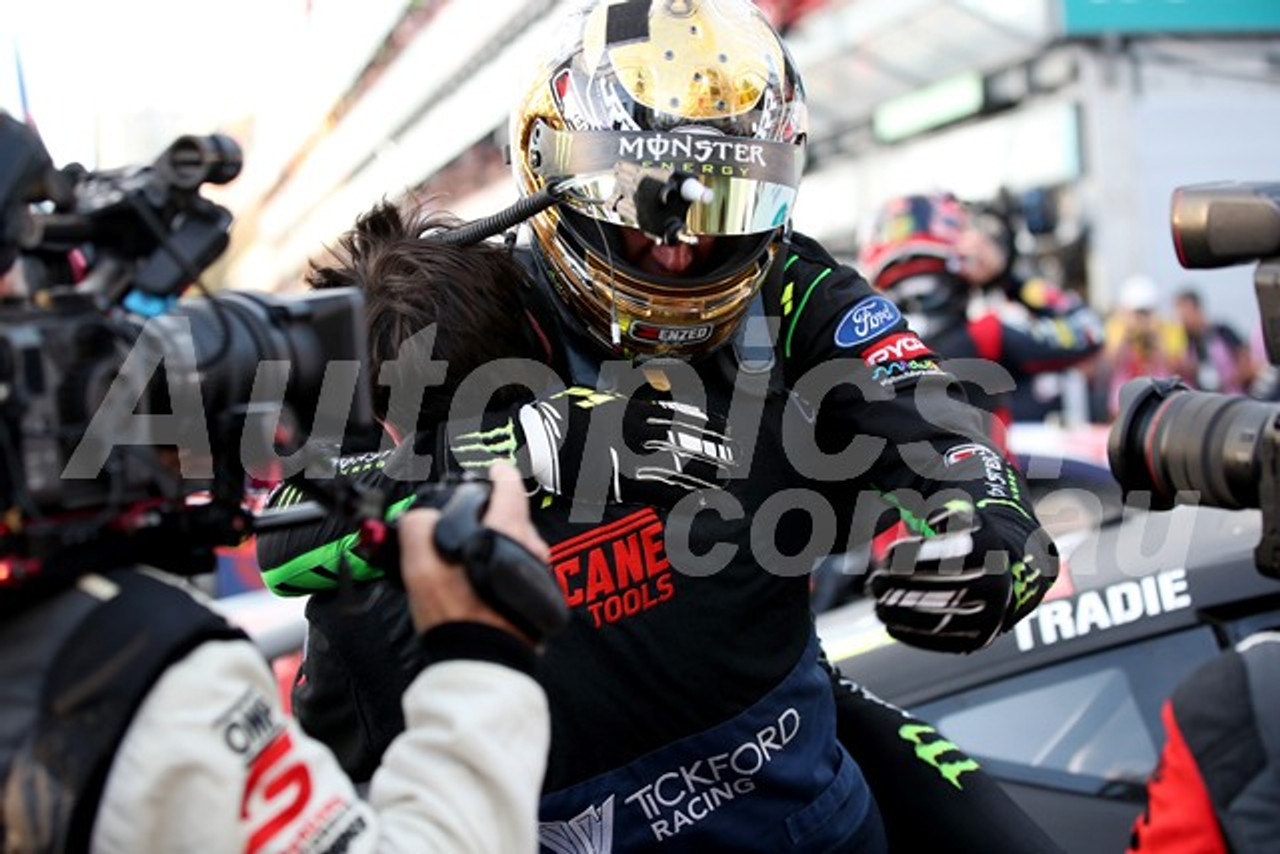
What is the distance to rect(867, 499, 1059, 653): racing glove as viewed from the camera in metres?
2.33

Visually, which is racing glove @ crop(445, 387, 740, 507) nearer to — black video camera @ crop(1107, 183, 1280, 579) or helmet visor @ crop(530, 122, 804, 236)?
helmet visor @ crop(530, 122, 804, 236)

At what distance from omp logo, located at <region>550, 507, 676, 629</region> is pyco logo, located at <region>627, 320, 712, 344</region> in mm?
314

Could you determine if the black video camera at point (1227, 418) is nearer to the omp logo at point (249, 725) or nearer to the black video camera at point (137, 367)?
the black video camera at point (137, 367)

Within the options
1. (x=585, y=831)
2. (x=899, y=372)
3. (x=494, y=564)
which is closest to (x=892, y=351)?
(x=899, y=372)

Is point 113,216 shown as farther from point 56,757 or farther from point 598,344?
point 598,344

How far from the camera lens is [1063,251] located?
1678 centimetres

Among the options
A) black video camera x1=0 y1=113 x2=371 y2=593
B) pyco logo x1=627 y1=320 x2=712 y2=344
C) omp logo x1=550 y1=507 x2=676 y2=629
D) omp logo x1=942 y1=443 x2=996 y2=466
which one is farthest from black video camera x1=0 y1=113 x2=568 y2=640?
omp logo x1=942 y1=443 x2=996 y2=466

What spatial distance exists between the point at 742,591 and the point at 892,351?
0.45 m

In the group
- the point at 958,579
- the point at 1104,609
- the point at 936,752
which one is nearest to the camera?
the point at 958,579

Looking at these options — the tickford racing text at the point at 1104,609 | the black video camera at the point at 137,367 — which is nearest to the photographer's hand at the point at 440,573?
the black video camera at the point at 137,367

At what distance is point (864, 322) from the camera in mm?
2641

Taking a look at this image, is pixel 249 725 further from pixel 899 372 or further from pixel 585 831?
pixel 899 372

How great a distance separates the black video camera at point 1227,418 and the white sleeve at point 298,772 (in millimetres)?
812

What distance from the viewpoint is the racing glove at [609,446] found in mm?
2398
